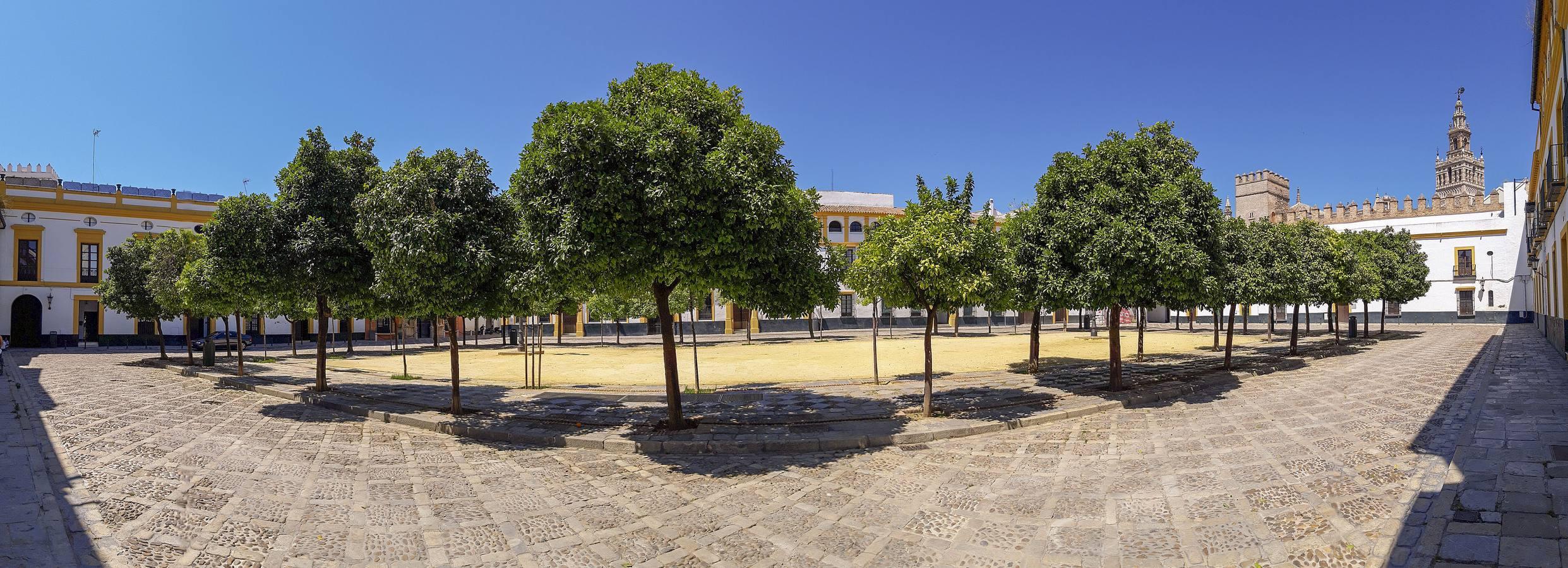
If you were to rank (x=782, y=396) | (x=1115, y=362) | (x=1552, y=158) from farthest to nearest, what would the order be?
(x=1552, y=158) < (x=782, y=396) < (x=1115, y=362)

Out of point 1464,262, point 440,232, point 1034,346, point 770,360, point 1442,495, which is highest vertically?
point 1464,262

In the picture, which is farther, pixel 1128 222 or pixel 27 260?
pixel 27 260

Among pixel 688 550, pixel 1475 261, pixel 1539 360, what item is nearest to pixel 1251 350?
pixel 1539 360

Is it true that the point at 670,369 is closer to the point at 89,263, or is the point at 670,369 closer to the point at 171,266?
the point at 171,266

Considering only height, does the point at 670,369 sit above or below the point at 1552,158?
below

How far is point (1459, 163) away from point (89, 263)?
452ft

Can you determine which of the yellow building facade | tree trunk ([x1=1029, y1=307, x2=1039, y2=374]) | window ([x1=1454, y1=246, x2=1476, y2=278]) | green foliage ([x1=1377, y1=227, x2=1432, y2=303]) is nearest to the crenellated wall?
window ([x1=1454, y1=246, x2=1476, y2=278])

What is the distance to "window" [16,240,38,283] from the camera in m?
37.6

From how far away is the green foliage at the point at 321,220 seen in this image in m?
12.8

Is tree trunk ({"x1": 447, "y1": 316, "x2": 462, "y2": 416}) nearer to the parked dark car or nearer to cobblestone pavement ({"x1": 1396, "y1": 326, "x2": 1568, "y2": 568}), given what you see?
cobblestone pavement ({"x1": 1396, "y1": 326, "x2": 1568, "y2": 568})

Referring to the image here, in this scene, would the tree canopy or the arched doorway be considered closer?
the tree canopy

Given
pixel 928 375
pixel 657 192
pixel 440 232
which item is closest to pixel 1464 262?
pixel 928 375

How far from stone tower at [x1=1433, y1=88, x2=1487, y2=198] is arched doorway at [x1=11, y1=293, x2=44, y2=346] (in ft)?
443

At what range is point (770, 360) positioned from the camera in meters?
26.0
